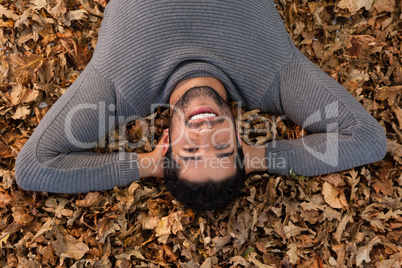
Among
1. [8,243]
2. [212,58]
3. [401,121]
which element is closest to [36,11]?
[212,58]

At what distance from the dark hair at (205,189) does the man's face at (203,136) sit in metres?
0.06

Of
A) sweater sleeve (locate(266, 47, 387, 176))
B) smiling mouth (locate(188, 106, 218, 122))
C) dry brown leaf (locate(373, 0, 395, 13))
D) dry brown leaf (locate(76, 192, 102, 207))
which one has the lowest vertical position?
dry brown leaf (locate(76, 192, 102, 207))

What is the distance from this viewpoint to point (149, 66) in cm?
336

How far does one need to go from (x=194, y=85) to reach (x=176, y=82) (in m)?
0.19

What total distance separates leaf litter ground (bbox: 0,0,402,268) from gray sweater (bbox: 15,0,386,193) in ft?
0.79

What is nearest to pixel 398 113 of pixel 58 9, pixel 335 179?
pixel 335 179

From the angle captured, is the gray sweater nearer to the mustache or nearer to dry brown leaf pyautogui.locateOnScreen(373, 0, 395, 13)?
the mustache

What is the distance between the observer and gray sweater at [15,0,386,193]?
330 cm

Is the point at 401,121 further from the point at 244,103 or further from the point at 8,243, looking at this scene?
the point at 8,243

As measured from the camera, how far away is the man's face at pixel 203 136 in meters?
3.01

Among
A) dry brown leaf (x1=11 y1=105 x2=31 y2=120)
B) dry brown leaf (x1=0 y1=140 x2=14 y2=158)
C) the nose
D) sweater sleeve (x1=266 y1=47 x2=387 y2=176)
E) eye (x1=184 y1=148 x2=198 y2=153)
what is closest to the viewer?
the nose

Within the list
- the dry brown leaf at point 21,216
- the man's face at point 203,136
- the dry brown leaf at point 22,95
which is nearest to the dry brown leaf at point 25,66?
the dry brown leaf at point 22,95

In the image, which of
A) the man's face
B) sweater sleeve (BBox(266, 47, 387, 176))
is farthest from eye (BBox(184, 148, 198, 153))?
sweater sleeve (BBox(266, 47, 387, 176))

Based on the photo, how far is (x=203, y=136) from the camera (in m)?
2.97
